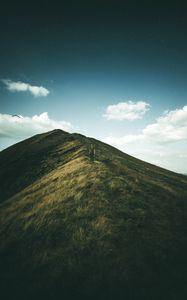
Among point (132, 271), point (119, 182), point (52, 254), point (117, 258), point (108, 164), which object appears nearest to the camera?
point (132, 271)

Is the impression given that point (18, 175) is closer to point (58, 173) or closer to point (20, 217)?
point (58, 173)

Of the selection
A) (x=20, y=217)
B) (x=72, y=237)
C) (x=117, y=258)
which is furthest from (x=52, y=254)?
(x=20, y=217)

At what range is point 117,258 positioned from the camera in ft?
68.8

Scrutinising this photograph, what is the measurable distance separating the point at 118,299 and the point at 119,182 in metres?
19.4

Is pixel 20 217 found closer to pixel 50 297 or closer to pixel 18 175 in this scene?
pixel 50 297

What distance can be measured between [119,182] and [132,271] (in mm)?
17050

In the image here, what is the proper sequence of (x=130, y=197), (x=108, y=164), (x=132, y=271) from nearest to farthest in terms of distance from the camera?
1. (x=132, y=271)
2. (x=130, y=197)
3. (x=108, y=164)

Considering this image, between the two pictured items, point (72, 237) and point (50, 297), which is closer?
point (50, 297)

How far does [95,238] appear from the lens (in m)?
23.9

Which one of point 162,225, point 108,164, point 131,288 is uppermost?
point 108,164

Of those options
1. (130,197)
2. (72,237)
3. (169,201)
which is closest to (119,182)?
(130,197)

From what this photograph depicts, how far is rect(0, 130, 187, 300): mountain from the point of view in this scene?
18844mm

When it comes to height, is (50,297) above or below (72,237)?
below

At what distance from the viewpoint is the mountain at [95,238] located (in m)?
18.8
